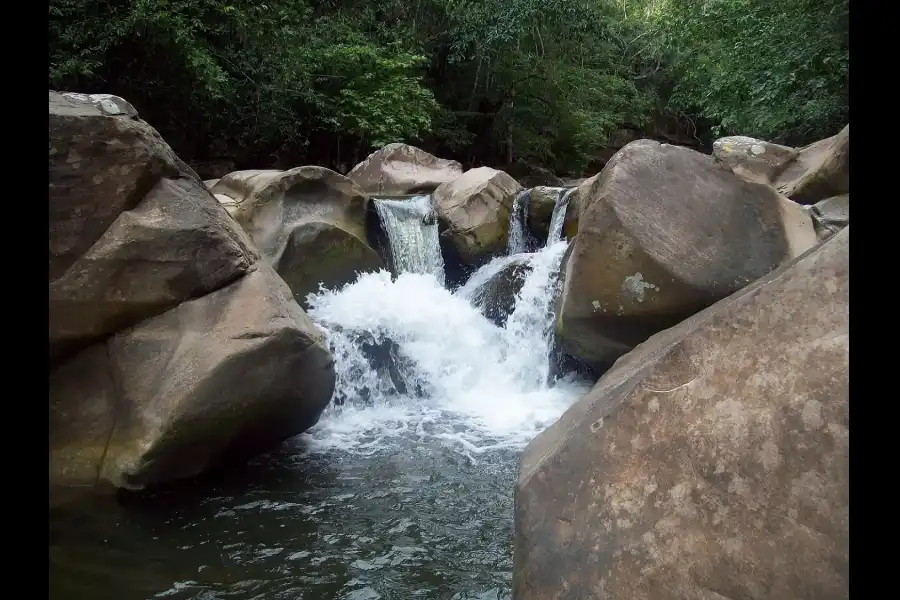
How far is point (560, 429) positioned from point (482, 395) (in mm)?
4077

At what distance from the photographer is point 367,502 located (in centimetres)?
423

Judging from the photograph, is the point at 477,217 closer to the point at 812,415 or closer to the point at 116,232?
the point at 116,232

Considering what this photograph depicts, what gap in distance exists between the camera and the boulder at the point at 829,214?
4.72 m

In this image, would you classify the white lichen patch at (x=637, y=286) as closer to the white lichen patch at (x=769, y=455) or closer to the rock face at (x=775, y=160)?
the white lichen patch at (x=769, y=455)

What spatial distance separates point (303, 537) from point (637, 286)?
2.40m

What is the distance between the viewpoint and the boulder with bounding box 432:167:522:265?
916 cm

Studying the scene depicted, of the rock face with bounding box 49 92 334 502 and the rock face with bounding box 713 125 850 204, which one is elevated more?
the rock face with bounding box 713 125 850 204

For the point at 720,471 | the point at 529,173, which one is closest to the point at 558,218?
the point at 720,471

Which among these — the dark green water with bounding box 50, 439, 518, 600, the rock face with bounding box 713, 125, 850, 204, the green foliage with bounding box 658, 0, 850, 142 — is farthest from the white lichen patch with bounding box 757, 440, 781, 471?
the green foliage with bounding box 658, 0, 850, 142

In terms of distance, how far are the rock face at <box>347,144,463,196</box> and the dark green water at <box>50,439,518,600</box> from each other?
6736 millimetres

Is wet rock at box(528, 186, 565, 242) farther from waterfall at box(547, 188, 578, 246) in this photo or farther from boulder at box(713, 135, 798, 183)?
boulder at box(713, 135, 798, 183)

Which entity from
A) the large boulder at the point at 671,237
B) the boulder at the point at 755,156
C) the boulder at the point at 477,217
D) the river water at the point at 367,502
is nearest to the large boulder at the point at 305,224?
the river water at the point at 367,502

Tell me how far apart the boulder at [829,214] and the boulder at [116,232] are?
389cm
